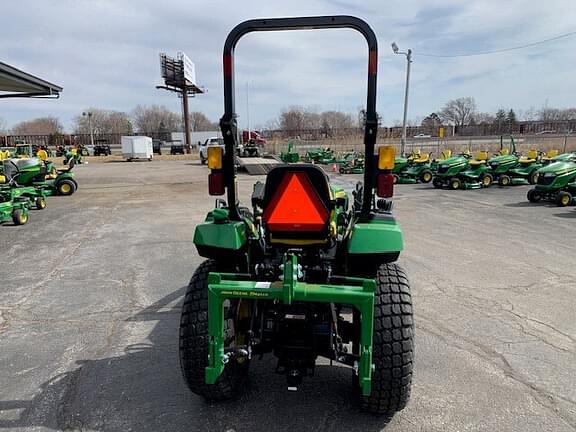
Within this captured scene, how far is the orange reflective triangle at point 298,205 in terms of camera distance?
2502mm

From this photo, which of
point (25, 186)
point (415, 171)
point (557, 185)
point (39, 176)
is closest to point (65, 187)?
point (39, 176)

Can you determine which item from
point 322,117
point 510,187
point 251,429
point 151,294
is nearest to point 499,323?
point 251,429

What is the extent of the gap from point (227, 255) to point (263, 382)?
1.01 metres

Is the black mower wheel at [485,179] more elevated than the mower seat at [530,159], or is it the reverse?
the mower seat at [530,159]

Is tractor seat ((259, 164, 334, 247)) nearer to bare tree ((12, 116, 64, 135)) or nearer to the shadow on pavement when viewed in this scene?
the shadow on pavement

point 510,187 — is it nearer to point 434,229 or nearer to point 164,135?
point 434,229

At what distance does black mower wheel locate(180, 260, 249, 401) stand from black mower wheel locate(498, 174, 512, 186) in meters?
15.3

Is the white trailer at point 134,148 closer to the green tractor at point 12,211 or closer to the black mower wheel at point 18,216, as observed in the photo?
the green tractor at point 12,211

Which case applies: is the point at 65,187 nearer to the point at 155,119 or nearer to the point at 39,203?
the point at 39,203

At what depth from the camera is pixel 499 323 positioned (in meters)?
4.02

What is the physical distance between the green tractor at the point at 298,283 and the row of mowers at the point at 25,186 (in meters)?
8.25

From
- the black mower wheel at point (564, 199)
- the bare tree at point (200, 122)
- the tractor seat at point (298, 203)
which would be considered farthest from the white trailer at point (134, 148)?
the bare tree at point (200, 122)

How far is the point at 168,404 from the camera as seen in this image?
280 centimetres

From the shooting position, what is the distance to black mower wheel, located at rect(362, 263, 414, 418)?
7.85 ft
